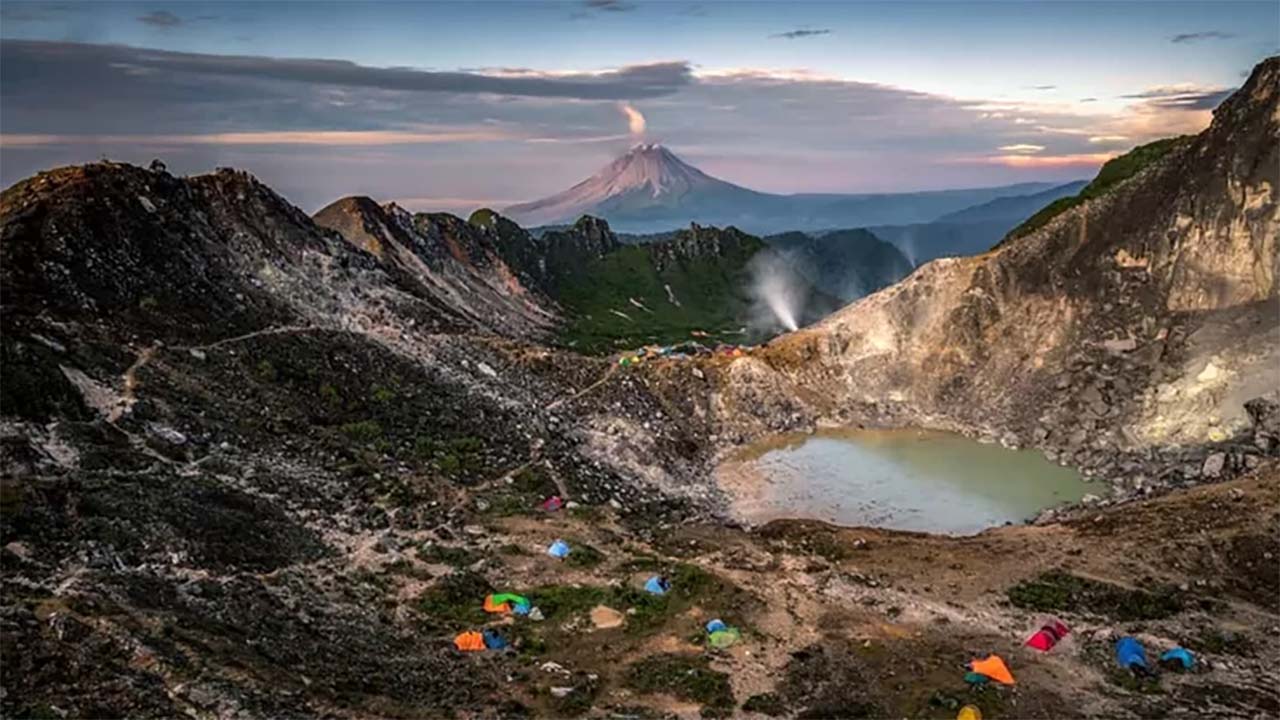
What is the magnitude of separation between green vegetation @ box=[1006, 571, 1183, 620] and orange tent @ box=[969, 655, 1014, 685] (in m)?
5.56

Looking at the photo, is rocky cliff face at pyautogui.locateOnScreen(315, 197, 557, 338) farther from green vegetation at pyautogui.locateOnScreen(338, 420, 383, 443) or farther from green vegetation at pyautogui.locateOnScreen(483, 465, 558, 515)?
green vegetation at pyautogui.locateOnScreen(483, 465, 558, 515)

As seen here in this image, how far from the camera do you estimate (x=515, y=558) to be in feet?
104

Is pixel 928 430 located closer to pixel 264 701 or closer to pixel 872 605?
pixel 872 605

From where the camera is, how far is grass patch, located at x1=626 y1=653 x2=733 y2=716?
23109mm

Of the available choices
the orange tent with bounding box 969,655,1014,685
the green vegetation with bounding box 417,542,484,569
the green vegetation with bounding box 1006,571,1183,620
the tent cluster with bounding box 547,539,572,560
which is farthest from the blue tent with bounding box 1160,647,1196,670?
the green vegetation with bounding box 417,542,484,569

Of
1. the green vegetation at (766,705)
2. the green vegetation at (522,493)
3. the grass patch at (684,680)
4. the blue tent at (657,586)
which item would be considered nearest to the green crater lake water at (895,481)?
the green vegetation at (522,493)

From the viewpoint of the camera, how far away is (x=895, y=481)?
1881 inches

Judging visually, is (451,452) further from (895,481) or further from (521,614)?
(895,481)

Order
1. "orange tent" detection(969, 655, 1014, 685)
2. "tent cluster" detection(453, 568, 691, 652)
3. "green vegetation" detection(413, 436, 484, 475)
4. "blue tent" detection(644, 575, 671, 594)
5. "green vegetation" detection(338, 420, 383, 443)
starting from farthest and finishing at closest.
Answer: "green vegetation" detection(413, 436, 484, 475) → "green vegetation" detection(338, 420, 383, 443) → "blue tent" detection(644, 575, 671, 594) → "tent cluster" detection(453, 568, 691, 652) → "orange tent" detection(969, 655, 1014, 685)

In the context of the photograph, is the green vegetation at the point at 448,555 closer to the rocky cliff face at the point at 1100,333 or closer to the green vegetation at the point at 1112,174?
the rocky cliff face at the point at 1100,333

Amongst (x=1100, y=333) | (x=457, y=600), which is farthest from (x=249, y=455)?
(x=1100, y=333)

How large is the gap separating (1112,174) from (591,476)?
6256cm

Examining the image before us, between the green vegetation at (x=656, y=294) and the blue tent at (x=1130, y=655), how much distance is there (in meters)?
81.2

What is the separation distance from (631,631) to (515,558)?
21.2 feet
